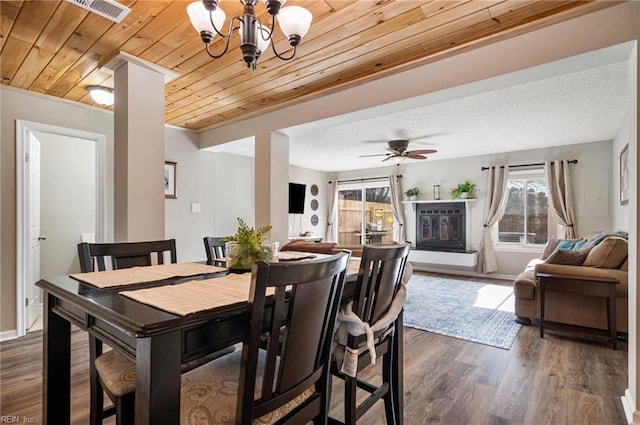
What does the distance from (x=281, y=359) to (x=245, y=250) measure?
72cm

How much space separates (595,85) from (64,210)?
6158 millimetres

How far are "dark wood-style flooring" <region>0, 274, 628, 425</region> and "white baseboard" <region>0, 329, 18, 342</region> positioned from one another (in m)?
0.11

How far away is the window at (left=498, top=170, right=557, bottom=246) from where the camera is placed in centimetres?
576

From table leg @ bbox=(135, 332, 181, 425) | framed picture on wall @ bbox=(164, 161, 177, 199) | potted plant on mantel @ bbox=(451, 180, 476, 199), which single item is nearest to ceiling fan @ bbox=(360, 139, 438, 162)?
potted plant on mantel @ bbox=(451, 180, 476, 199)

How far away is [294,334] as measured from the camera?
1.01 m

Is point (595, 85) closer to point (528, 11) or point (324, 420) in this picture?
point (528, 11)

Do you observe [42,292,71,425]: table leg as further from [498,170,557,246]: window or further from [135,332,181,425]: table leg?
[498,170,557,246]: window

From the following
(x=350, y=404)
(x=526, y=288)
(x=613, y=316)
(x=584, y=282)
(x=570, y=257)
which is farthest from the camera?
(x=526, y=288)

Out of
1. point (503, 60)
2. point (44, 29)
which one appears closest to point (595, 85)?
point (503, 60)

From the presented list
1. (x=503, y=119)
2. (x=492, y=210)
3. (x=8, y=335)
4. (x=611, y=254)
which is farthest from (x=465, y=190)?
(x=8, y=335)

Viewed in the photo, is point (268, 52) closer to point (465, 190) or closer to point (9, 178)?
point (9, 178)

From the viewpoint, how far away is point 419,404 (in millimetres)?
1981

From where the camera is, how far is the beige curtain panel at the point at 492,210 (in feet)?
19.4

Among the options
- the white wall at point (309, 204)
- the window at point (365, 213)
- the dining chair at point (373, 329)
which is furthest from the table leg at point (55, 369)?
the window at point (365, 213)
